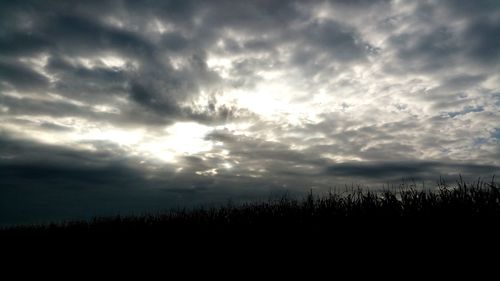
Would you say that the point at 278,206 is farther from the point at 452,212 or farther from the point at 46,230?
the point at 46,230

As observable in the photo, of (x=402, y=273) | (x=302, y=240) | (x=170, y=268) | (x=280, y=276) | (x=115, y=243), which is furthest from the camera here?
(x=115, y=243)

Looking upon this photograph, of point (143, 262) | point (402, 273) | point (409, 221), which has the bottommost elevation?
point (143, 262)

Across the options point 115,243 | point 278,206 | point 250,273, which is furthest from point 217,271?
point 115,243

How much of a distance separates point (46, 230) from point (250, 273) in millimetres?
31889

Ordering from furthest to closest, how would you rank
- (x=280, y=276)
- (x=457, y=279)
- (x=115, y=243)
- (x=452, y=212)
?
(x=115, y=243)
(x=280, y=276)
(x=452, y=212)
(x=457, y=279)

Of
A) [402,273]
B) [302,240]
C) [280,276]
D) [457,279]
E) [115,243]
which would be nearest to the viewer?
[457,279]

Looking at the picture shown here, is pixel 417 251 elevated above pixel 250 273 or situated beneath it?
elevated above

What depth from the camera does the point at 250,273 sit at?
45.4 feet

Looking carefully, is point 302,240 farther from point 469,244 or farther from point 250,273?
point 469,244

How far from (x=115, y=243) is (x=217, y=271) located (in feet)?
41.2

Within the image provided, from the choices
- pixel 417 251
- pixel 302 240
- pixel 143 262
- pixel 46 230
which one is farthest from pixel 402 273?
pixel 46 230

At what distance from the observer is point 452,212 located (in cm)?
1159

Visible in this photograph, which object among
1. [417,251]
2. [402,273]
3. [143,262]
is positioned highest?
[417,251]

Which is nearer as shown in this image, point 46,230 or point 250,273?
point 250,273
